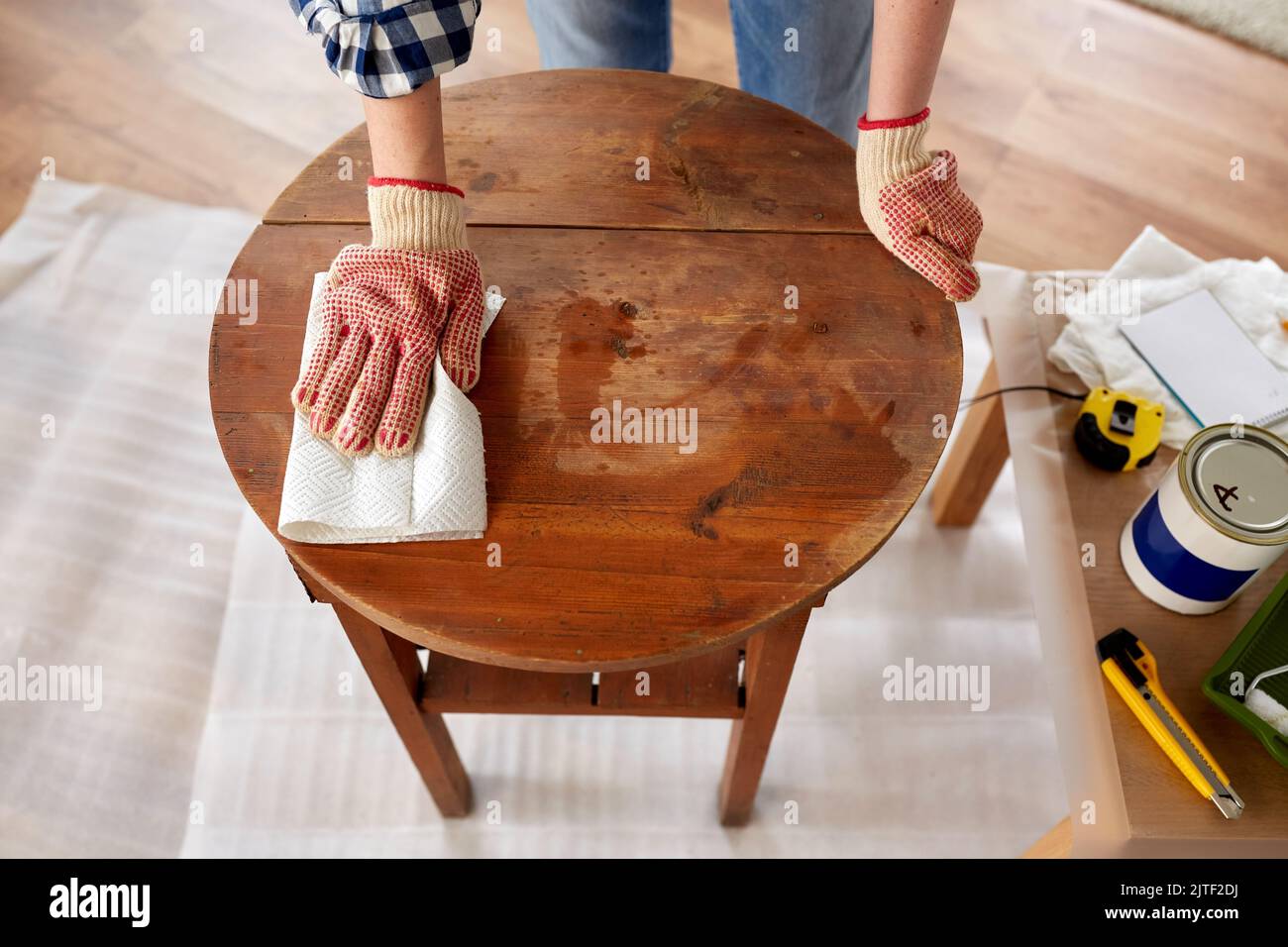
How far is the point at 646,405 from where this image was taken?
0.79m

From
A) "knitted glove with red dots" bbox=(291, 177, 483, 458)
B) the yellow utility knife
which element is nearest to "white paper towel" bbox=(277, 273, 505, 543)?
"knitted glove with red dots" bbox=(291, 177, 483, 458)

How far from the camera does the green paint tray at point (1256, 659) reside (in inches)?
34.4

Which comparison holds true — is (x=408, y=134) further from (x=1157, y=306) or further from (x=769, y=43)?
(x=1157, y=306)

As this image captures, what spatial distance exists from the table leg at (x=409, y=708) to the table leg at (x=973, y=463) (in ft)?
2.52

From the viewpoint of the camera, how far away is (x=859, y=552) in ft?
2.40

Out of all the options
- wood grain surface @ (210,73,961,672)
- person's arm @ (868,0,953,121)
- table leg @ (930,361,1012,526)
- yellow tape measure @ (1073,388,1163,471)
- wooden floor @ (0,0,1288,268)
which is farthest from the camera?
wooden floor @ (0,0,1288,268)

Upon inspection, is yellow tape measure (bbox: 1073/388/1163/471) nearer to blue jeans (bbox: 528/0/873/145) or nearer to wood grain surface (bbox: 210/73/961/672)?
wood grain surface (bbox: 210/73/961/672)

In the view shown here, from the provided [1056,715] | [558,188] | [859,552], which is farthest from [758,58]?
[1056,715]

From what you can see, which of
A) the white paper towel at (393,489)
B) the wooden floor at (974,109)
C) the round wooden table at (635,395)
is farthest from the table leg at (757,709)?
the wooden floor at (974,109)

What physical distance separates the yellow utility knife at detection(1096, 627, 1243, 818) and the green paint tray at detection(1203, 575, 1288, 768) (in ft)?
0.14

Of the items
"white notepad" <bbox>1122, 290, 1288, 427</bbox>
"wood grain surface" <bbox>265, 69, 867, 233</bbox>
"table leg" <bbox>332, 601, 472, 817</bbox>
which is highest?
"wood grain surface" <bbox>265, 69, 867, 233</bbox>

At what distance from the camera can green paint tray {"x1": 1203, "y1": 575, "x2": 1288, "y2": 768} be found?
0.87 meters

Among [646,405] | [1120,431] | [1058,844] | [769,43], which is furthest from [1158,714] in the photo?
[769,43]

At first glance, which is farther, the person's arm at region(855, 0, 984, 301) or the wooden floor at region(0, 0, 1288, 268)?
the wooden floor at region(0, 0, 1288, 268)
